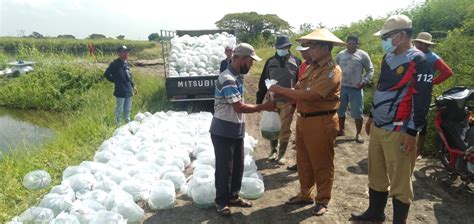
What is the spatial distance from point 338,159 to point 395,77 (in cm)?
261

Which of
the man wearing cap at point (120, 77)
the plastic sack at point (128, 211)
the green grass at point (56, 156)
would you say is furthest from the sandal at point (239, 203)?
the man wearing cap at point (120, 77)

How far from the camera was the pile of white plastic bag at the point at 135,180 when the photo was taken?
11.5 ft

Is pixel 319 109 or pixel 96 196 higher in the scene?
pixel 319 109

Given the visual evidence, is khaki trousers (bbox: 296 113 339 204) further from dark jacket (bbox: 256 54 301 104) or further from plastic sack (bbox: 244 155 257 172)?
A: dark jacket (bbox: 256 54 301 104)

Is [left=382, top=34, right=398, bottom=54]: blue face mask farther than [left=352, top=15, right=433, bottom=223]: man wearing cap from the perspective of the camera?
Yes

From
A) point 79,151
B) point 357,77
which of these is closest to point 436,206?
point 357,77

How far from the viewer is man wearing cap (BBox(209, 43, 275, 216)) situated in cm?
347

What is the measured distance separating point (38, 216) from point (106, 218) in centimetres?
62

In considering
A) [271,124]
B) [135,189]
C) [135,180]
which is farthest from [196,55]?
[135,189]

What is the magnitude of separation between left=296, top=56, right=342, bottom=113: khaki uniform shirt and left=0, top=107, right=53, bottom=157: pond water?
20.9ft

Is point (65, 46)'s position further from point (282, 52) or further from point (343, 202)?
point (343, 202)

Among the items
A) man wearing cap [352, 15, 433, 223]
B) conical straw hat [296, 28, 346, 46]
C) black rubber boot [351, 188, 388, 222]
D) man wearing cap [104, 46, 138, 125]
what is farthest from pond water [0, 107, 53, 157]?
man wearing cap [352, 15, 433, 223]

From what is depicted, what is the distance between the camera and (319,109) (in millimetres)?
3477

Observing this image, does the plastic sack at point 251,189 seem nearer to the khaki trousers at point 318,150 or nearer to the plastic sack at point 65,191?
the khaki trousers at point 318,150
